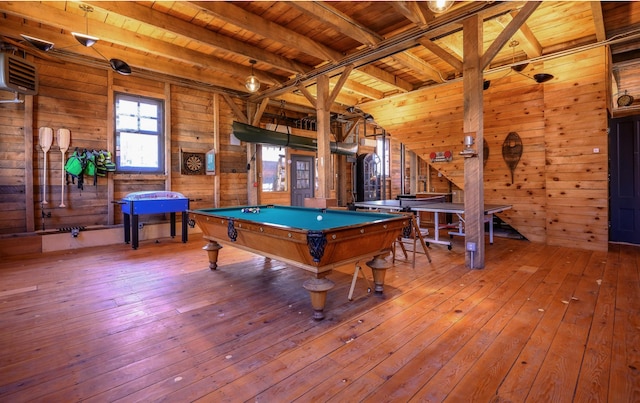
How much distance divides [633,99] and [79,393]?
9.10 metres

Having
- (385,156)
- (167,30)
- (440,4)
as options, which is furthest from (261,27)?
(385,156)

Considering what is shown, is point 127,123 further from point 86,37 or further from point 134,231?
point 86,37

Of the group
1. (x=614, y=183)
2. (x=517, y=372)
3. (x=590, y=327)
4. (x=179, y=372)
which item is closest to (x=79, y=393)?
(x=179, y=372)

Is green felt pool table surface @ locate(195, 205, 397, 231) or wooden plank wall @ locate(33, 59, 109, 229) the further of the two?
wooden plank wall @ locate(33, 59, 109, 229)

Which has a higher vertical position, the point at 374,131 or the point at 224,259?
the point at 374,131

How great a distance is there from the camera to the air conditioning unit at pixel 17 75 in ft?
14.4

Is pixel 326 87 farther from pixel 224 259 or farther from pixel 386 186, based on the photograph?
pixel 386 186

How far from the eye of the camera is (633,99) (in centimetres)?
591

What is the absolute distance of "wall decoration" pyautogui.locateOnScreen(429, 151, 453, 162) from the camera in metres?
7.19

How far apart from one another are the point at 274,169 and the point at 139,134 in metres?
3.58

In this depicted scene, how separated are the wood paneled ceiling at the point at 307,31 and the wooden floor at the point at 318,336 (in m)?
3.15

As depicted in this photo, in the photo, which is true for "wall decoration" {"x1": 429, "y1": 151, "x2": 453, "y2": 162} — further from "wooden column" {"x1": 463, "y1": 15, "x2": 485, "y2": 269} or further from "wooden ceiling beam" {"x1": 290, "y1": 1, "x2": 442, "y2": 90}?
"wooden column" {"x1": 463, "y1": 15, "x2": 485, "y2": 269}

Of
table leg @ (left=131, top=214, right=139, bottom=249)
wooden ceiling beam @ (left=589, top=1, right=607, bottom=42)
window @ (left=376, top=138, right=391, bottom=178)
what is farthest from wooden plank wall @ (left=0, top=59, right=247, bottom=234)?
wooden ceiling beam @ (left=589, top=1, right=607, bottom=42)

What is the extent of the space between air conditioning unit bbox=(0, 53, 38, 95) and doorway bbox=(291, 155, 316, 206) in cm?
588
